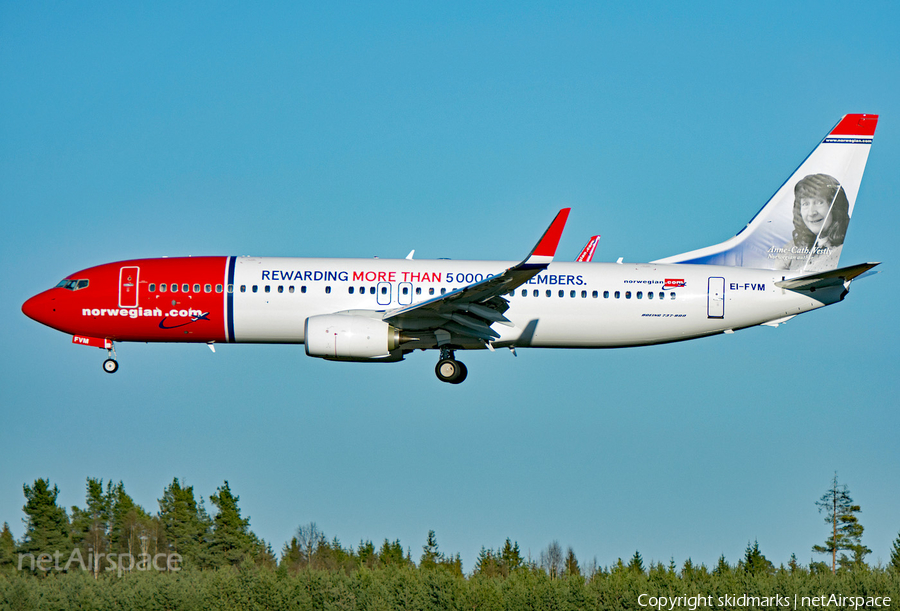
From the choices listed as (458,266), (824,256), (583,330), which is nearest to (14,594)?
(458,266)

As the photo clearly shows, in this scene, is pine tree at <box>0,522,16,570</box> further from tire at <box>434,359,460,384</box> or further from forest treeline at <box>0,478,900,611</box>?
tire at <box>434,359,460,384</box>

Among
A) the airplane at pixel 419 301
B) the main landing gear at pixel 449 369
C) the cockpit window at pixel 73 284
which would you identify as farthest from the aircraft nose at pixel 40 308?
the main landing gear at pixel 449 369

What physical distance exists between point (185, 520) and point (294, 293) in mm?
28143

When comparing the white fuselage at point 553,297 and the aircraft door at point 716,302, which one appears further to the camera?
the aircraft door at point 716,302

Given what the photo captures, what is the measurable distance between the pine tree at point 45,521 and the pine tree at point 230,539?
736 centimetres

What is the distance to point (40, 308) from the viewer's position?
3628cm

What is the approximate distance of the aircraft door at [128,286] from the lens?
35.2m

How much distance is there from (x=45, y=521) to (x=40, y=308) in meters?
18.6

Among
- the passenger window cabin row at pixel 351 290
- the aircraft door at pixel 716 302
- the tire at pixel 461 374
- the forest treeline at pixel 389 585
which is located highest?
the passenger window cabin row at pixel 351 290

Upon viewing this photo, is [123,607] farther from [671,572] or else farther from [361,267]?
[671,572]

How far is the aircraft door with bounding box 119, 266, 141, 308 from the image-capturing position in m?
35.2

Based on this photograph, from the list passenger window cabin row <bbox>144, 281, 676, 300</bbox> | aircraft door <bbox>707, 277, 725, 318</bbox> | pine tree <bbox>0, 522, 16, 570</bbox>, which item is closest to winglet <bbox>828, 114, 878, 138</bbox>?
aircraft door <bbox>707, 277, 725, 318</bbox>

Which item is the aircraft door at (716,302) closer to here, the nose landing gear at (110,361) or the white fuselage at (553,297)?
the white fuselage at (553,297)

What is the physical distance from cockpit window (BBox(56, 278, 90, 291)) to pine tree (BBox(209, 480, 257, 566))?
20.2m
